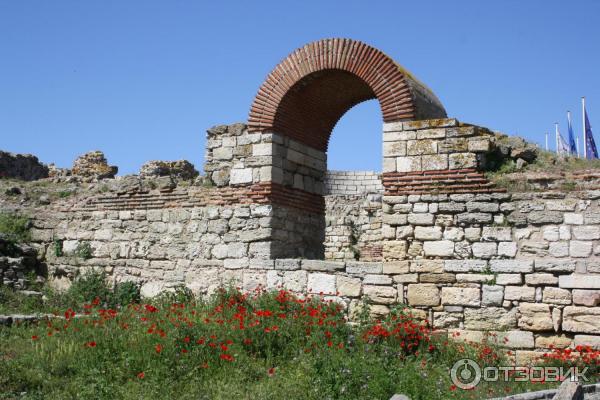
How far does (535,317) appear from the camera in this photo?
27.6 ft

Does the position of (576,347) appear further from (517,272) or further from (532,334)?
(517,272)

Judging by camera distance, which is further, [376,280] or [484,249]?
[376,280]

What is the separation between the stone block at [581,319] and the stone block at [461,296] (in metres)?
1.08

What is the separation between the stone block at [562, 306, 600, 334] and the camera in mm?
8141

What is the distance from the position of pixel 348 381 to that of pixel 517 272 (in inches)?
128

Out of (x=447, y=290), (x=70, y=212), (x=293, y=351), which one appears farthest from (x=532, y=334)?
(x=70, y=212)

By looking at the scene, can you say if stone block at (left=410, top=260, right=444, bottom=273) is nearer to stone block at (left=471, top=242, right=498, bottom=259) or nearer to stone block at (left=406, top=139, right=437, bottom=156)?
stone block at (left=471, top=242, right=498, bottom=259)

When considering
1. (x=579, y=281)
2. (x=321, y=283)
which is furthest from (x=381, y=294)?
(x=579, y=281)

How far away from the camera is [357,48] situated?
32.9ft

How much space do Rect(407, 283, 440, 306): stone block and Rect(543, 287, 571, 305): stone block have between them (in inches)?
54.2

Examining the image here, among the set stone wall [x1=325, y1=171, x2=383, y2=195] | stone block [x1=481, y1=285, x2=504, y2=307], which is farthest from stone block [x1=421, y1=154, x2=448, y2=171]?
stone wall [x1=325, y1=171, x2=383, y2=195]

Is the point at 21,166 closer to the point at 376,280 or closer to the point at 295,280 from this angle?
the point at 295,280

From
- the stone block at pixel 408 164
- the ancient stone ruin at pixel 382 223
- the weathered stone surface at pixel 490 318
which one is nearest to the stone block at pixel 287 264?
the ancient stone ruin at pixel 382 223

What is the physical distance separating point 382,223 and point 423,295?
1164 mm
